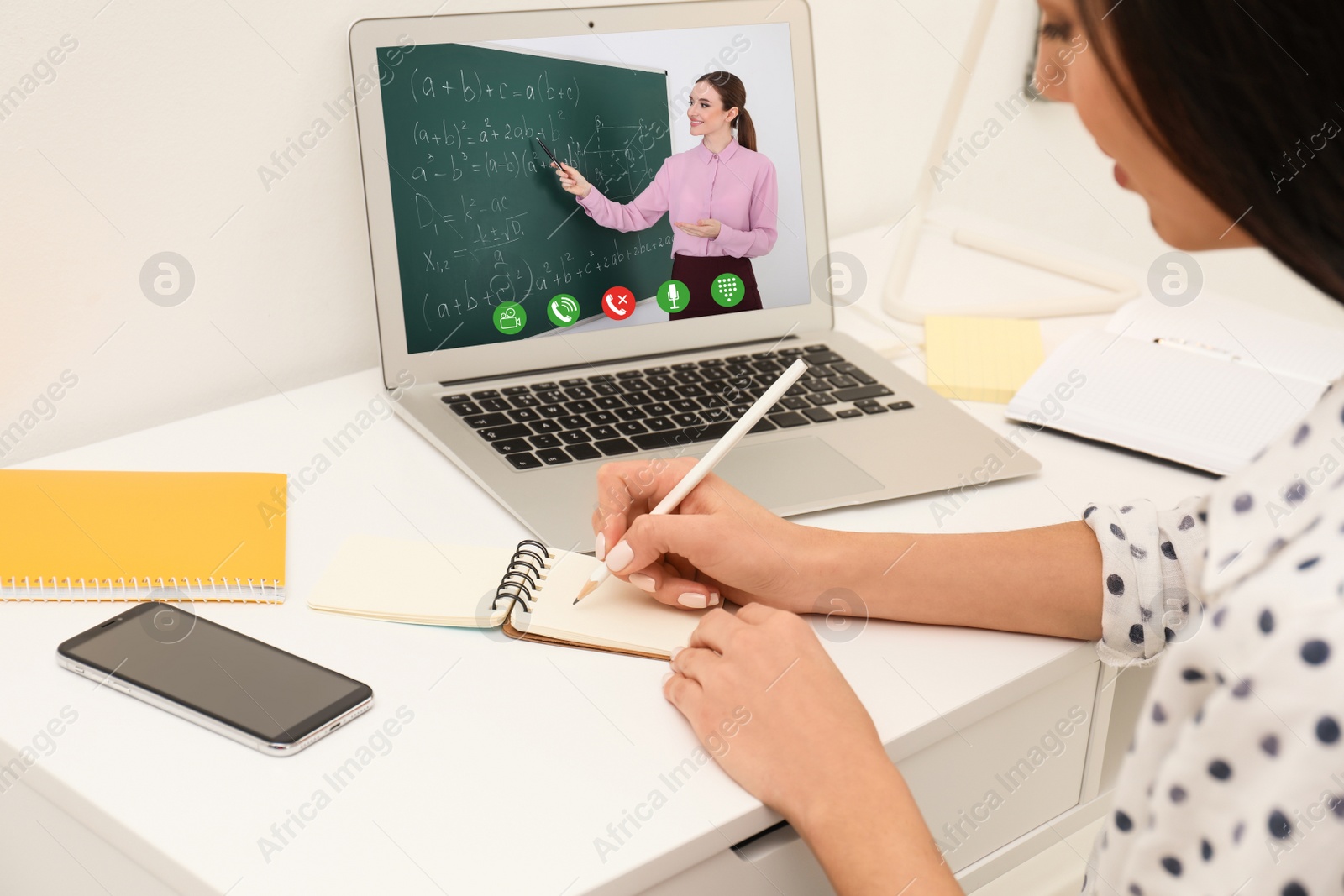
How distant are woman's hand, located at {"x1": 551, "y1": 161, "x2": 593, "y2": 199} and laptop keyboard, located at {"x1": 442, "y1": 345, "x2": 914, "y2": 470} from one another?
17cm

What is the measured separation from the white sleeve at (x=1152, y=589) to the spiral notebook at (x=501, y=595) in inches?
10.8

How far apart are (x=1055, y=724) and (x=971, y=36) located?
2.53 ft

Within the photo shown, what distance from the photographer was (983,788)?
0.73m

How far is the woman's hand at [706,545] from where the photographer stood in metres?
0.73

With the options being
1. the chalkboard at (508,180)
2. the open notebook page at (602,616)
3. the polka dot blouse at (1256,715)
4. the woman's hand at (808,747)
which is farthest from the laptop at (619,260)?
the polka dot blouse at (1256,715)

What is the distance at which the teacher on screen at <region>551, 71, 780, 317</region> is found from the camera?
1.07m

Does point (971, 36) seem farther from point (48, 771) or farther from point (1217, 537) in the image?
point (48, 771)

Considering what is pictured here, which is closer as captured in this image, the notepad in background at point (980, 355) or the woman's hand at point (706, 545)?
the woman's hand at point (706, 545)

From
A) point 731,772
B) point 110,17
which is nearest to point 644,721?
point 731,772

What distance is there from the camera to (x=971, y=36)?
1203mm

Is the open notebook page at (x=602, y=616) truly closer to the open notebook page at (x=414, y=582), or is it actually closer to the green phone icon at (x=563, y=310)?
the open notebook page at (x=414, y=582)

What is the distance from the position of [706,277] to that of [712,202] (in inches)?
2.9

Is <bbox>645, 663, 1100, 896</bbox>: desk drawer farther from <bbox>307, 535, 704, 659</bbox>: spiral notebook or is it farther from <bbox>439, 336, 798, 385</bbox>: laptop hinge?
<bbox>439, 336, 798, 385</bbox>: laptop hinge

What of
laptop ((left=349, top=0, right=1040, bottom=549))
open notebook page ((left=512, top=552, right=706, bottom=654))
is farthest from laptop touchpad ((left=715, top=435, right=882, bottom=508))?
open notebook page ((left=512, top=552, right=706, bottom=654))
